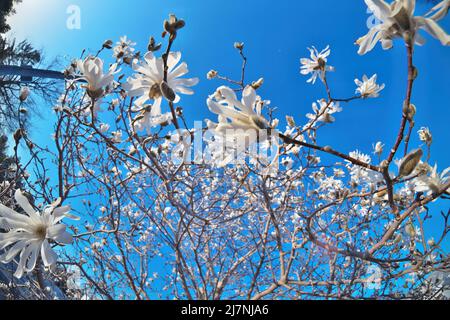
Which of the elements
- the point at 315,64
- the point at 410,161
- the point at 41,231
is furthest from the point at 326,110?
the point at 41,231

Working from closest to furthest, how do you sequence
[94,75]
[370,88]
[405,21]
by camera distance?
1. [405,21]
2. [94,75]
3. [370,88]

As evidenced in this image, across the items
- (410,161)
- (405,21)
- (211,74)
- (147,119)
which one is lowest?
(410,161)

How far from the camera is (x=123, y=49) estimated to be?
4.17 feet

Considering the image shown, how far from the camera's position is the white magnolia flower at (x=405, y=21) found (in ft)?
1.52

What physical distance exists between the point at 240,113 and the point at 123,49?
90 cm

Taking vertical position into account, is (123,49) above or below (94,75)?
above

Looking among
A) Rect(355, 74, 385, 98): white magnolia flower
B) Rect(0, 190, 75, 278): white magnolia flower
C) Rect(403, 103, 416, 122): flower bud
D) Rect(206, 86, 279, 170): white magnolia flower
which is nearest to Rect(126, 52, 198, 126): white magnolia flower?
Rect(206, 86, 279, 170): white magnolia flower

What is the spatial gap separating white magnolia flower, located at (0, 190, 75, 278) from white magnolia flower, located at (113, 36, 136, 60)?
2.23ft

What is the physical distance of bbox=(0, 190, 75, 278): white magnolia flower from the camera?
68 cm

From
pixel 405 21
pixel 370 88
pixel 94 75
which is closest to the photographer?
pixel 405 21

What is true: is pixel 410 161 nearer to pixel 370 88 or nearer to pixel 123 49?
pixel 370 88
